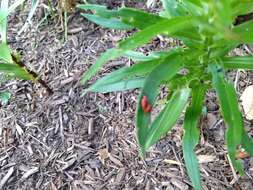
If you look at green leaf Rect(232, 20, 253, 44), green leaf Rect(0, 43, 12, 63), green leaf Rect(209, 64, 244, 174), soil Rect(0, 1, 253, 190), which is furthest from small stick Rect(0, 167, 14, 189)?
green leaf Rect(232, 20, 253, 44)

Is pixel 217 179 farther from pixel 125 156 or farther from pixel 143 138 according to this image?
pixel 143 138

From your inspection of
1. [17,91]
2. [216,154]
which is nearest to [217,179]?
[216,154]

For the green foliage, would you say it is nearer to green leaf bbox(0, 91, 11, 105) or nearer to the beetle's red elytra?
green leaf bbox(0, 91, 11, 105)

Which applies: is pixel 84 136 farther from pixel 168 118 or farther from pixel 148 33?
pixel 148 33

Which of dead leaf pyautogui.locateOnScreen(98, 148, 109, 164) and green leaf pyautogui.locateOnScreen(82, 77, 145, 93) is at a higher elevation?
green leaf pyautogui.locateOnScreen(82, 77, 145, 93)

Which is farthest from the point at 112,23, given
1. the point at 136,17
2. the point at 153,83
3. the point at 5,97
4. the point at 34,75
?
the point at 5,97

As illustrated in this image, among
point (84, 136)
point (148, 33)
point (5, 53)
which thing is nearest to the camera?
point (148, 33)
